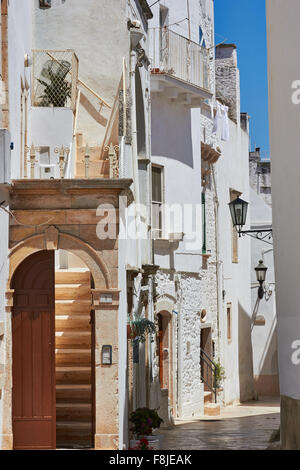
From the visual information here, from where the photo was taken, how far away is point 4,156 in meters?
12.0

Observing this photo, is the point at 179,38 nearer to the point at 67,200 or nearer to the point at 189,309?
the point at 189,309

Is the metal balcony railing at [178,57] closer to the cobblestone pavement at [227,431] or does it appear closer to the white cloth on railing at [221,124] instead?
the white cloth on railing at [221,124]

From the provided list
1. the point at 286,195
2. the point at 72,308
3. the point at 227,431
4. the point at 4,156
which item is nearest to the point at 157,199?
the point at 72,308

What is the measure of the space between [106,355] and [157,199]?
329 inches

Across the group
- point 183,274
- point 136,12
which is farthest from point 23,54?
point 183,274

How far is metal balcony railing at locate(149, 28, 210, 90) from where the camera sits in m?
21.8

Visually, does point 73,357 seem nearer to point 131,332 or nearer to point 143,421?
point 131,332

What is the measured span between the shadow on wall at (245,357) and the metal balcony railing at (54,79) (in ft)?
48.8

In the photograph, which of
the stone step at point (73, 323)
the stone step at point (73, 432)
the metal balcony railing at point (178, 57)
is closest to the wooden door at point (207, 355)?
the metal balcony railing at point (178, 57)

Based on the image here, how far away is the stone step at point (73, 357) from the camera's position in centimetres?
1669

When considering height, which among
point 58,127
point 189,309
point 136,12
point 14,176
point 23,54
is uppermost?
point 136,12

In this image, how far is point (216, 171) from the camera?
2711cm

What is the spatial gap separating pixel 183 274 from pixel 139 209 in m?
4.57

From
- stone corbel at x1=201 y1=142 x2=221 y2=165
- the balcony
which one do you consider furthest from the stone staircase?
stone corbel at x1=201 y1=142 x2=221 y2=165
